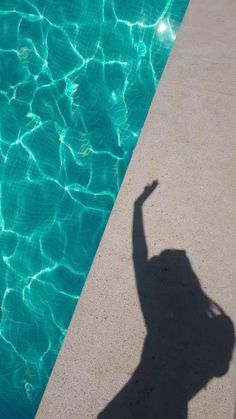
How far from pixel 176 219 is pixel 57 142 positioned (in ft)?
6.27

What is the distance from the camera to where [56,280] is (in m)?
4.44

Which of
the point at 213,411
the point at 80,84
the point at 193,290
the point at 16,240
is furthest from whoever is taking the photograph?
the point at 80,84

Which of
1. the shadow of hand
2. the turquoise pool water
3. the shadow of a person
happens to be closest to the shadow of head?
the shadow of a person

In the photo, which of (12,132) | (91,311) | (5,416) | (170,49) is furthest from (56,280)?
(170,49)

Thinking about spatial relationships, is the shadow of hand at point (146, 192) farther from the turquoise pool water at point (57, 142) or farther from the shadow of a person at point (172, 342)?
the shadow of a person at point (172, 342)

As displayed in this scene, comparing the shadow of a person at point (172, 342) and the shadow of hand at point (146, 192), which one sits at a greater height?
the shadow of hand at point (146, 192)

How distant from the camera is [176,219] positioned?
13.7ft

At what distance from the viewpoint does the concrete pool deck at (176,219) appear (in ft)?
12.4

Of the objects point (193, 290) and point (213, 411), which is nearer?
point (213, 411)

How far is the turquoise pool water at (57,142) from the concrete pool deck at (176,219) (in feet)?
1.13

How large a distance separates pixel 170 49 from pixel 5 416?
5160mm

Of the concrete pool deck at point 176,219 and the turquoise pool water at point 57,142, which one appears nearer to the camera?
the concrete pool deck at point 176,219

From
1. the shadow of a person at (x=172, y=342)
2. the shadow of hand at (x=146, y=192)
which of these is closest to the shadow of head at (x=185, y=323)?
the shadow of a person at (x=172, y=342)

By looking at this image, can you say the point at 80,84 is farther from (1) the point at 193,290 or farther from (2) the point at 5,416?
(2) the point at 5,416
